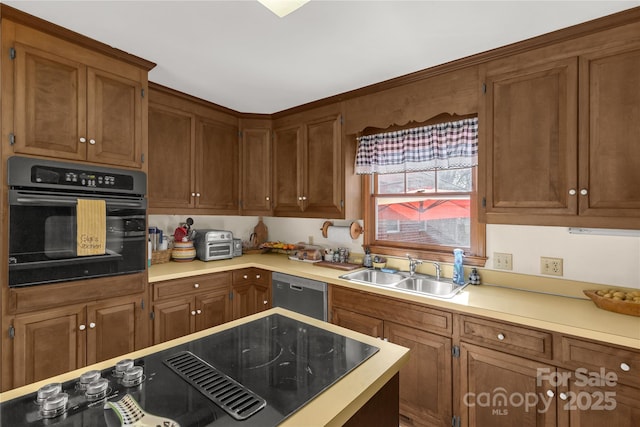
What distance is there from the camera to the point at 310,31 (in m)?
1.71

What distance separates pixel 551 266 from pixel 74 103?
10.1 ft

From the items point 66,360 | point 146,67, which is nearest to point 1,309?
point 66,360

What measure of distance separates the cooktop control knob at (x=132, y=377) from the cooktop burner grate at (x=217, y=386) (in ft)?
0.31

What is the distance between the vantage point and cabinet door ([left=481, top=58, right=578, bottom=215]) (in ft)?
5.53

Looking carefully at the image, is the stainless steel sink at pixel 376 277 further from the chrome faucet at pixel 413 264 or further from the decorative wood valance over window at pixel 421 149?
the decorative wood valance over window at pixel 421 149

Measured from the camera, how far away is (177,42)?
6.08 feet

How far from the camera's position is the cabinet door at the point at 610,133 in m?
1.52

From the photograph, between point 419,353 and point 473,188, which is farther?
point 473,188

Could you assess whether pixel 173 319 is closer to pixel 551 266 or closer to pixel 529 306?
pixel 529 306

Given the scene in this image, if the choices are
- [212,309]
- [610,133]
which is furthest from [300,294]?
[610,133]

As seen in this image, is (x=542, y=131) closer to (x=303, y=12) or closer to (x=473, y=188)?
(x=473, y=188)

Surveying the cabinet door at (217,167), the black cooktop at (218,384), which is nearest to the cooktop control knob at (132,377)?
the black cooktop at (218,384)

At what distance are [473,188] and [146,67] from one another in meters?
2.49

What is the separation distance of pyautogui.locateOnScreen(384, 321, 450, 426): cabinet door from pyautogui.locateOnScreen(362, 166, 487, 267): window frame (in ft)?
2.27
